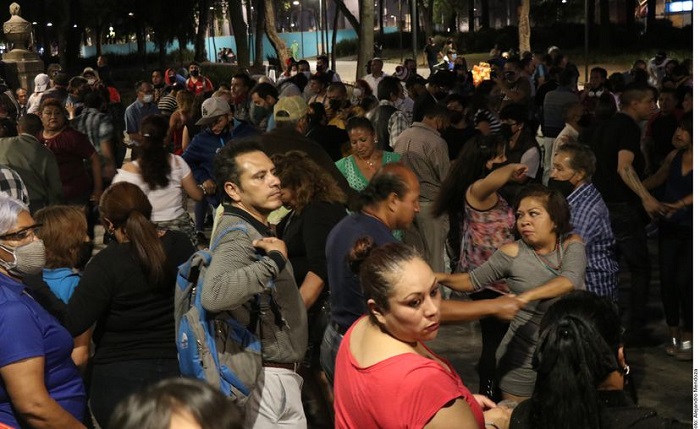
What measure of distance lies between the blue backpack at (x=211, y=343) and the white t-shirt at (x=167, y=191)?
13.0 ft

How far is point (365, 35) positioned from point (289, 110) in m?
21.7

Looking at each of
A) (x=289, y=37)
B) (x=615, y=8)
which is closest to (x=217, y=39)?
(x=289, y=37)

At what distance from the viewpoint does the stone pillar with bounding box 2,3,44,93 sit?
83.4 feet

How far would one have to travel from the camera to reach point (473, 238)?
7371 millimetres

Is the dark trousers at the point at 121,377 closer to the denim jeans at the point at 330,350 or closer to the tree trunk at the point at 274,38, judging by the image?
the denim jeans at the point at 330,350

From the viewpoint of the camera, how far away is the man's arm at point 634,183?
8370 mm

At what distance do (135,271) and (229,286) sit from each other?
2.92 ft

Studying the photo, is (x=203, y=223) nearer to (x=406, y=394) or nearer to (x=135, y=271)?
(x=135, y=271)

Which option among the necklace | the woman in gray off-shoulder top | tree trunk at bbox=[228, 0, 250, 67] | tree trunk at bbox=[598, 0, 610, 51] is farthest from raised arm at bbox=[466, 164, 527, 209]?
tree trunk at bbox=[598, 0, 610, 51]

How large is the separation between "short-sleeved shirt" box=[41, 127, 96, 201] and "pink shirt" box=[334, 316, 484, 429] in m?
7.23

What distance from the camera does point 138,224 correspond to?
5.43 meters

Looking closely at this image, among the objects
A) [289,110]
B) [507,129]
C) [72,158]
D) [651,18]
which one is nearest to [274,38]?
[72,158]

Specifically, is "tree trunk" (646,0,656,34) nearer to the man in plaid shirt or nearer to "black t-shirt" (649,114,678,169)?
"black t-shirt" (649,114,678,169)

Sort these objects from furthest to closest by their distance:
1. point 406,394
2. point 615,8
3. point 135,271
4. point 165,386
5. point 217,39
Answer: point 217,39 → point 615,8 → point 135,271 → point 406,394 → point 165,386
